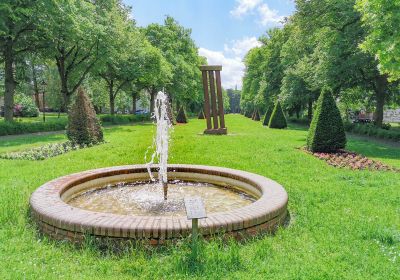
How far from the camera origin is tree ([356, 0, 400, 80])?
13523 mm

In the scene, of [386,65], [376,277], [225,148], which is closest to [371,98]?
[386,65]

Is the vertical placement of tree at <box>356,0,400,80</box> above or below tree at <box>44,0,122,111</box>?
below

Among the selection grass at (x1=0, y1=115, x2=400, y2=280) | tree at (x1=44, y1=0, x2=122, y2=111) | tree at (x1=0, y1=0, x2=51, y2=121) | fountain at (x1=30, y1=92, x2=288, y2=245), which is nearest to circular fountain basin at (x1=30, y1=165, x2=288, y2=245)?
fountain at (x1=30, y1=92, x2=288, y2=245)

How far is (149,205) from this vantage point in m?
6.65

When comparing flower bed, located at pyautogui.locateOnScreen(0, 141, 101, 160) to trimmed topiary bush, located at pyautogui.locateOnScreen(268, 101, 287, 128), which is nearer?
flower bed, located at pyautogui.locateOnScreen(0, 141, 101, 160)

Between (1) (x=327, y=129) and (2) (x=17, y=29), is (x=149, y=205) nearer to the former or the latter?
A: (1) (x=327, y=129)

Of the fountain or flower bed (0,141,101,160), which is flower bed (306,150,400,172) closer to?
the fountain

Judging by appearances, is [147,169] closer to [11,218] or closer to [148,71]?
[11,218]

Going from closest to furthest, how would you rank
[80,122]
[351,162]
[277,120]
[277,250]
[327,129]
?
1. [277,250]
2. [351,162]
3. [327,129]
4. [80,122]
5. [277,120]

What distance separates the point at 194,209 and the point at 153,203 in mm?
2874

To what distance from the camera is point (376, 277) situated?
400 cm

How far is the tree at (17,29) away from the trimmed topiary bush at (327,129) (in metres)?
15.9

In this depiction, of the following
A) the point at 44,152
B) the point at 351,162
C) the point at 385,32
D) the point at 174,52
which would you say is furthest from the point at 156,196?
the point at 174,52

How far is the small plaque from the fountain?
56 cm
